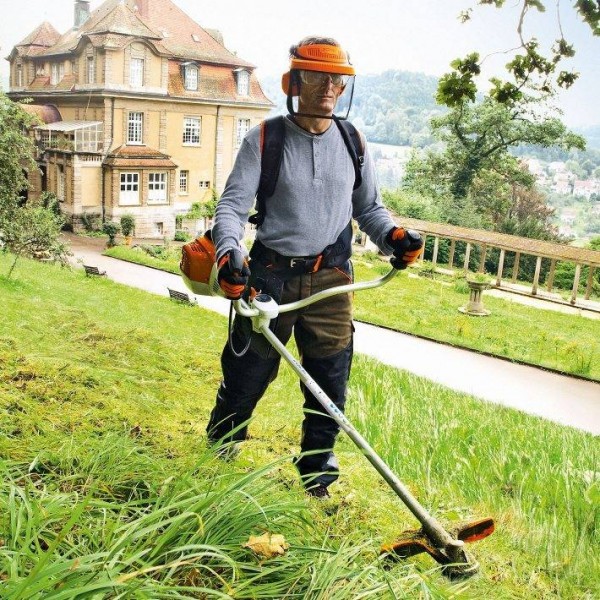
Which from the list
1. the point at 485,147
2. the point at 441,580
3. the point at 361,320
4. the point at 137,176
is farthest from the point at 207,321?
the point at 485,147

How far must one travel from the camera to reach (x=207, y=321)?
8.03 metres

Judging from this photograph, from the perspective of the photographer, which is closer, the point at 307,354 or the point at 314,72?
the point at 314,72

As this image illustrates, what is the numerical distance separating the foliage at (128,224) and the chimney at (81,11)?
320 inches

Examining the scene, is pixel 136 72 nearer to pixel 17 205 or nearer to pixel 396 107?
pixel 17 205

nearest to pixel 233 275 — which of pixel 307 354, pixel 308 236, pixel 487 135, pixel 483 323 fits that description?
pixel 308 236

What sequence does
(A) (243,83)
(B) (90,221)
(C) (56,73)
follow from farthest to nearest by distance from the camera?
(A) (243,83)
(C) (56,73)
(B) (90,221)

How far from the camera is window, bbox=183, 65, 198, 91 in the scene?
2239cm

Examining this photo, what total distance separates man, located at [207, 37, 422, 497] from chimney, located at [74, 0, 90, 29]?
24.8m

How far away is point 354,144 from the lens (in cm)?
192

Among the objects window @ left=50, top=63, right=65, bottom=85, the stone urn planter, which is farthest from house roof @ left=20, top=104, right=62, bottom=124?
the stone urn planter

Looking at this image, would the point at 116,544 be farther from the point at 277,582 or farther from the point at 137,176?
the point at 137,176

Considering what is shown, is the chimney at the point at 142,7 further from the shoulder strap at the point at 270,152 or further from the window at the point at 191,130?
the shoulder strap at the point at 270,152

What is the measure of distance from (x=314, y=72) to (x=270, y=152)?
8.3 inches

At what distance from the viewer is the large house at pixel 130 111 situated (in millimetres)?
19500
